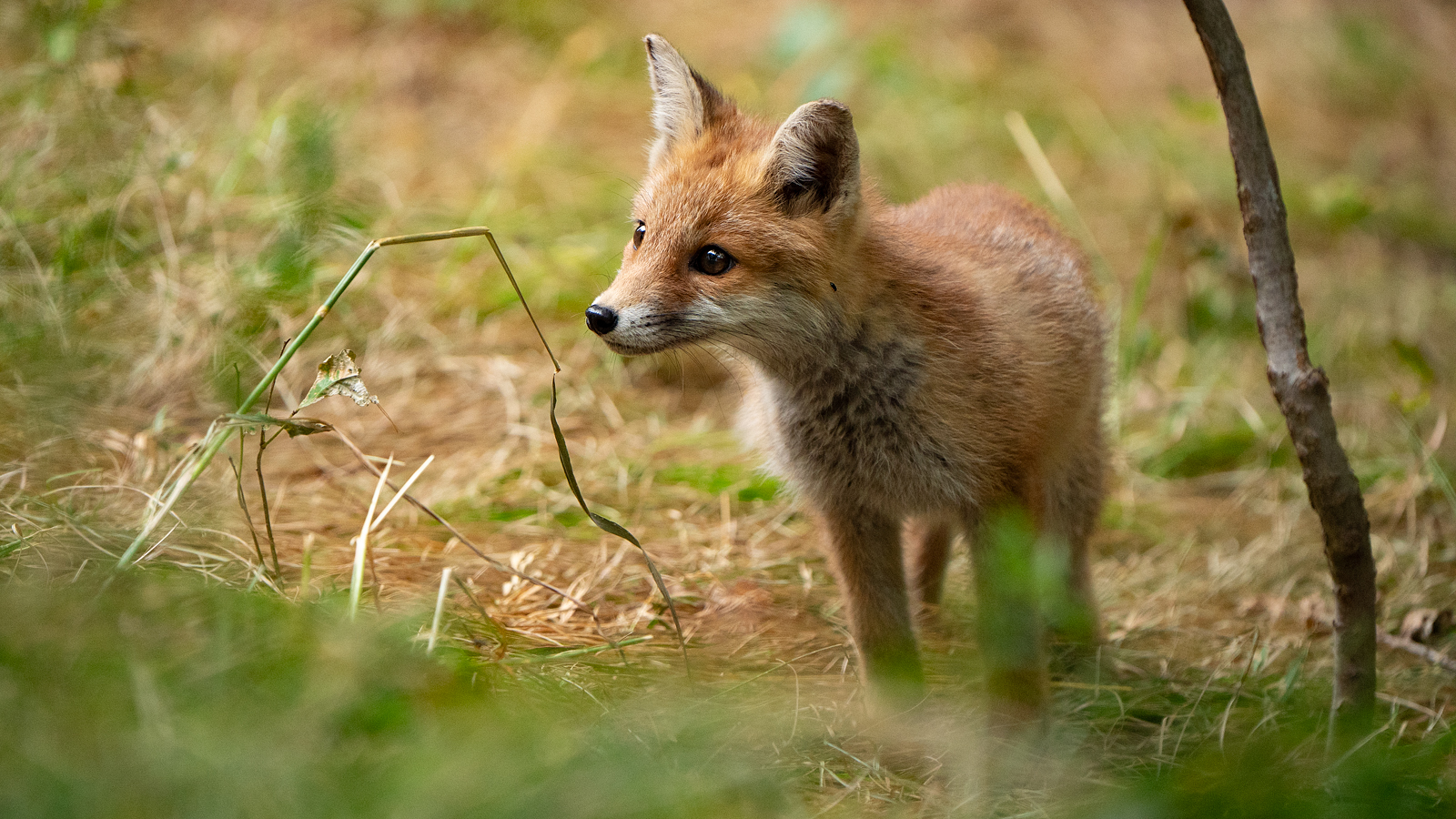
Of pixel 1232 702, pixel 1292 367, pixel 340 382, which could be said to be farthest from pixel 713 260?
pixel 1232 702

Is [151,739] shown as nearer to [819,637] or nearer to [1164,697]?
[819,637]

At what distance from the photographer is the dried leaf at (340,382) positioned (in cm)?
305

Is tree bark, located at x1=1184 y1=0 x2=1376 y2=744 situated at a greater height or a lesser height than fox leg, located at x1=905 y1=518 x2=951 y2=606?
greater

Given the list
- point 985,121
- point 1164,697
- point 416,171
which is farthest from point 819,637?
point 985,121

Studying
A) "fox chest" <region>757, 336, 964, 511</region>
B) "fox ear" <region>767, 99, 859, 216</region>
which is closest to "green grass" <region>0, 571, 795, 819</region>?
"fox chest" <region>757, 336, 964, 511</region>

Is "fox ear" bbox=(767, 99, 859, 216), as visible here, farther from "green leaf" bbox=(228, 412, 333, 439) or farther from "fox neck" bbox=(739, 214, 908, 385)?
"green leaf" bbox=(228, 412, 333, 439)

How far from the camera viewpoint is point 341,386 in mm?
3068

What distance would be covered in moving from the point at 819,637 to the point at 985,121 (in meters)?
5.21

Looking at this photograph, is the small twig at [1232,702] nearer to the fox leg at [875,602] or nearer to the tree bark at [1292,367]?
the tree bark at [1292,367]

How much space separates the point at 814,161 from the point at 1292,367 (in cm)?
160

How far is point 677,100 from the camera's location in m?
3.83

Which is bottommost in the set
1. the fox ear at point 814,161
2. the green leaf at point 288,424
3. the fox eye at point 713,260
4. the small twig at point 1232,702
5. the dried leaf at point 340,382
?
the small twig at point 1232,702

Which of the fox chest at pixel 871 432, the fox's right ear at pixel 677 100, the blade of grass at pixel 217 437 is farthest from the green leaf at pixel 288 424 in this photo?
the fox's right ear at pixel 677 100

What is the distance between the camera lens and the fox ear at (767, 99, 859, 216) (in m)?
3.36
